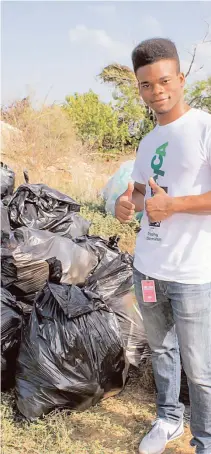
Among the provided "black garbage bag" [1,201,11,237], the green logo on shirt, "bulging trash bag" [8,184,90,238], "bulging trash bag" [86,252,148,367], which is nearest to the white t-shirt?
the green logo on shirt

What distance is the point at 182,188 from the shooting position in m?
1.76

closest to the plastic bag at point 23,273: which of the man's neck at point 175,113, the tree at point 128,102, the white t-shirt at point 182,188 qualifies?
the white t-shirt at point 182,188

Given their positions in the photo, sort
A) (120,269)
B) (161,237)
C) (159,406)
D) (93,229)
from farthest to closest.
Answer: (93,229) → (120,269) → (159,406) → (161,237)

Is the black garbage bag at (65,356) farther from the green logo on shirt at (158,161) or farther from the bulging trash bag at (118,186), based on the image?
the bulging trash bag at (118,186)

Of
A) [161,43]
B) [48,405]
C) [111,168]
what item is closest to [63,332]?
[48,405]

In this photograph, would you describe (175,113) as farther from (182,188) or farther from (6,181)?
(6,181)

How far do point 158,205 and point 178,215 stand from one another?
3.9 inches

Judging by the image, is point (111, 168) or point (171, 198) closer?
point (171, 198)

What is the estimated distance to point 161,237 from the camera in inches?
72.1

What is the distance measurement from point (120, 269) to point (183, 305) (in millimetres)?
1280

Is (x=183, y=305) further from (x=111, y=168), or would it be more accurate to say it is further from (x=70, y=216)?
(x=111, y=168)

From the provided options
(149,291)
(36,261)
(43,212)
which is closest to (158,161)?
(149,291)

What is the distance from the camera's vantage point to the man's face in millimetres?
1759

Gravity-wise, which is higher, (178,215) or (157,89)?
(157,89)
